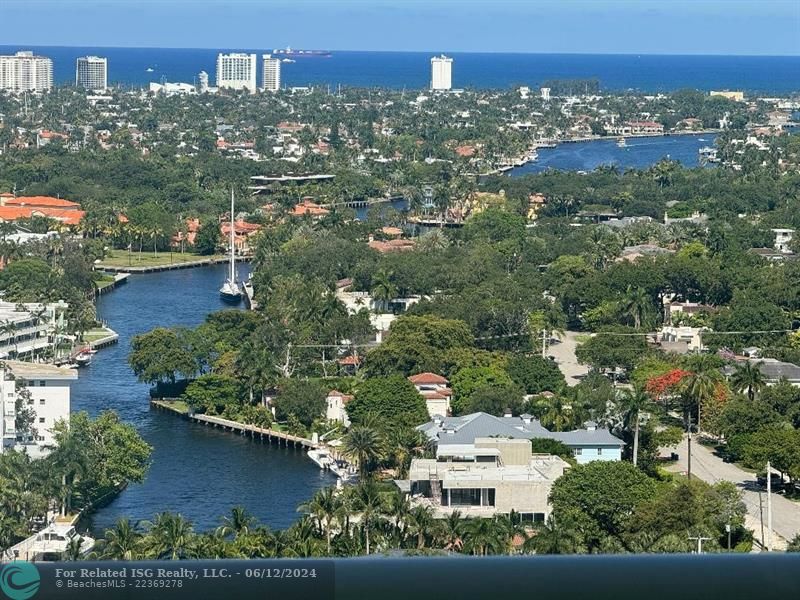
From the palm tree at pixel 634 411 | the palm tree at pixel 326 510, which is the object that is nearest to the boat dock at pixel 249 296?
the palm tree at pixel 634 411

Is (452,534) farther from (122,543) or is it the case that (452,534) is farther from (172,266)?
(172,266)

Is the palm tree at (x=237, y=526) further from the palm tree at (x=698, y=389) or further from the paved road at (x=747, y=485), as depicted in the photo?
the palm tree at (x=698, y=389)

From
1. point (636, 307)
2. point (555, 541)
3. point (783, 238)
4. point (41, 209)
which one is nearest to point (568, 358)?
point (636, 307)

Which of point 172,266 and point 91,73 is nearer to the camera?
point 172,266

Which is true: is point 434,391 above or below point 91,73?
below

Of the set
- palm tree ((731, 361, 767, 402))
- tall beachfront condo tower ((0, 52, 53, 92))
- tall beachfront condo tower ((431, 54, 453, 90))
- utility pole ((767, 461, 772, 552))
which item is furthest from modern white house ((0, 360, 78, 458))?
tall beachfront condo tower ((431, 54, 453, 90))

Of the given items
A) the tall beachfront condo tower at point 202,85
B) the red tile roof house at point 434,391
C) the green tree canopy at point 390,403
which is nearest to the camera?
the green tree canopy at point 390,403

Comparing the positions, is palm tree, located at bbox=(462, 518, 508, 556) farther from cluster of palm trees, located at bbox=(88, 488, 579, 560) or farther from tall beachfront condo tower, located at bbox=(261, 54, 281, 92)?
tall beachfront condo tower, located at bbox=(261, 54, 281, 92)
